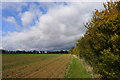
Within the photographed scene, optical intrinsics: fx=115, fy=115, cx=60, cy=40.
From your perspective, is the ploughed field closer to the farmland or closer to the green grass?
the farmland

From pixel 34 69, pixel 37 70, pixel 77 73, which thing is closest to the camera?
pixel 77 73

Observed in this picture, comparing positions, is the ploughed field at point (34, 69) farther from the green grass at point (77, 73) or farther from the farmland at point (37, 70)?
the green grass at point (77, 73)

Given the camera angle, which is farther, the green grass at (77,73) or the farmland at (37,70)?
the farmland at (37,70)

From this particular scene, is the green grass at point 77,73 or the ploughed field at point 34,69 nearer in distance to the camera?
the green grass at point 77,73

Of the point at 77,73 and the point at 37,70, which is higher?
the point at 77,73

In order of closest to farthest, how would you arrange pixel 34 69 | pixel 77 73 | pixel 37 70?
pixel 77 73, pixel 37 70, pixel 34 69

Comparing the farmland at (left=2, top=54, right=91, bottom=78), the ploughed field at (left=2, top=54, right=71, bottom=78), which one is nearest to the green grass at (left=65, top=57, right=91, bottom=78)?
the farmland at (left=2, top=54, right=91, bottom=78)

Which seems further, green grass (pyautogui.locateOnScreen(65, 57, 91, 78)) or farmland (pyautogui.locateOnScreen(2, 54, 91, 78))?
farmland (pyautogui.locateOnScreen(2, 54, 91, 78))

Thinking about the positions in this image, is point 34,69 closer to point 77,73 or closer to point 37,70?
point 37,70

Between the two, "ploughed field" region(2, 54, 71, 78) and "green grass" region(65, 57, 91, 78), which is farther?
"ploughed field" region(2, 54, 71, 78)

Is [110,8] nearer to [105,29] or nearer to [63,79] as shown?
[105,29]

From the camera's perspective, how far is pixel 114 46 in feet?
19.8

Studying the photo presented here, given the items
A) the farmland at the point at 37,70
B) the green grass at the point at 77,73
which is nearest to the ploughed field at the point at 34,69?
the farmland at the point at 37,70

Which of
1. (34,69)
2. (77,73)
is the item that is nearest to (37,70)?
(34,69)
